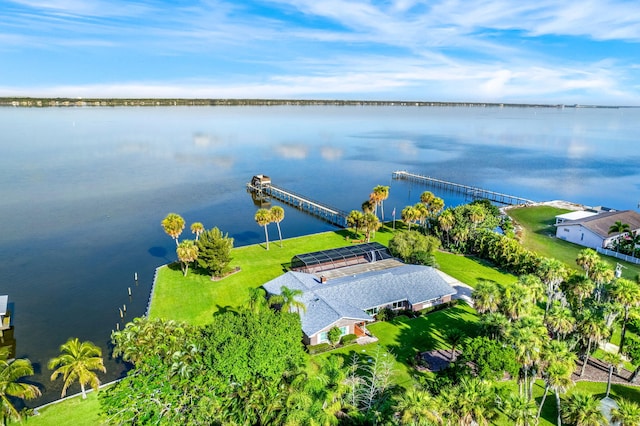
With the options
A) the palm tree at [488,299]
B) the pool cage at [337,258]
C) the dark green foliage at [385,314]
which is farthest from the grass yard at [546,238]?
the dark green foliage at [385,314]

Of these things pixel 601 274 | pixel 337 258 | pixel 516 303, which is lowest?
pixel 337 258

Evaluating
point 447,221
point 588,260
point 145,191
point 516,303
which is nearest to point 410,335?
point 516,303

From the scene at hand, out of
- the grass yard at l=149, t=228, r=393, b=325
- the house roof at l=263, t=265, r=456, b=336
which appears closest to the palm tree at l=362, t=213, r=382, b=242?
the grass yard at l=149, t=228, r=393, b=325

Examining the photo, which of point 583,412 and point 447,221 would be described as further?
point 447,221

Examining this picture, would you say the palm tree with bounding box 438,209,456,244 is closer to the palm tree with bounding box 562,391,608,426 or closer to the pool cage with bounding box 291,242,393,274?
the pool cage with bounding box 291,242,393,274

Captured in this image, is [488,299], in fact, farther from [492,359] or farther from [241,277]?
[241,277]

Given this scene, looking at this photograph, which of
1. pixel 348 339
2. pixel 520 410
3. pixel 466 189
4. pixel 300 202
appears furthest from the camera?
pixel 466 189
